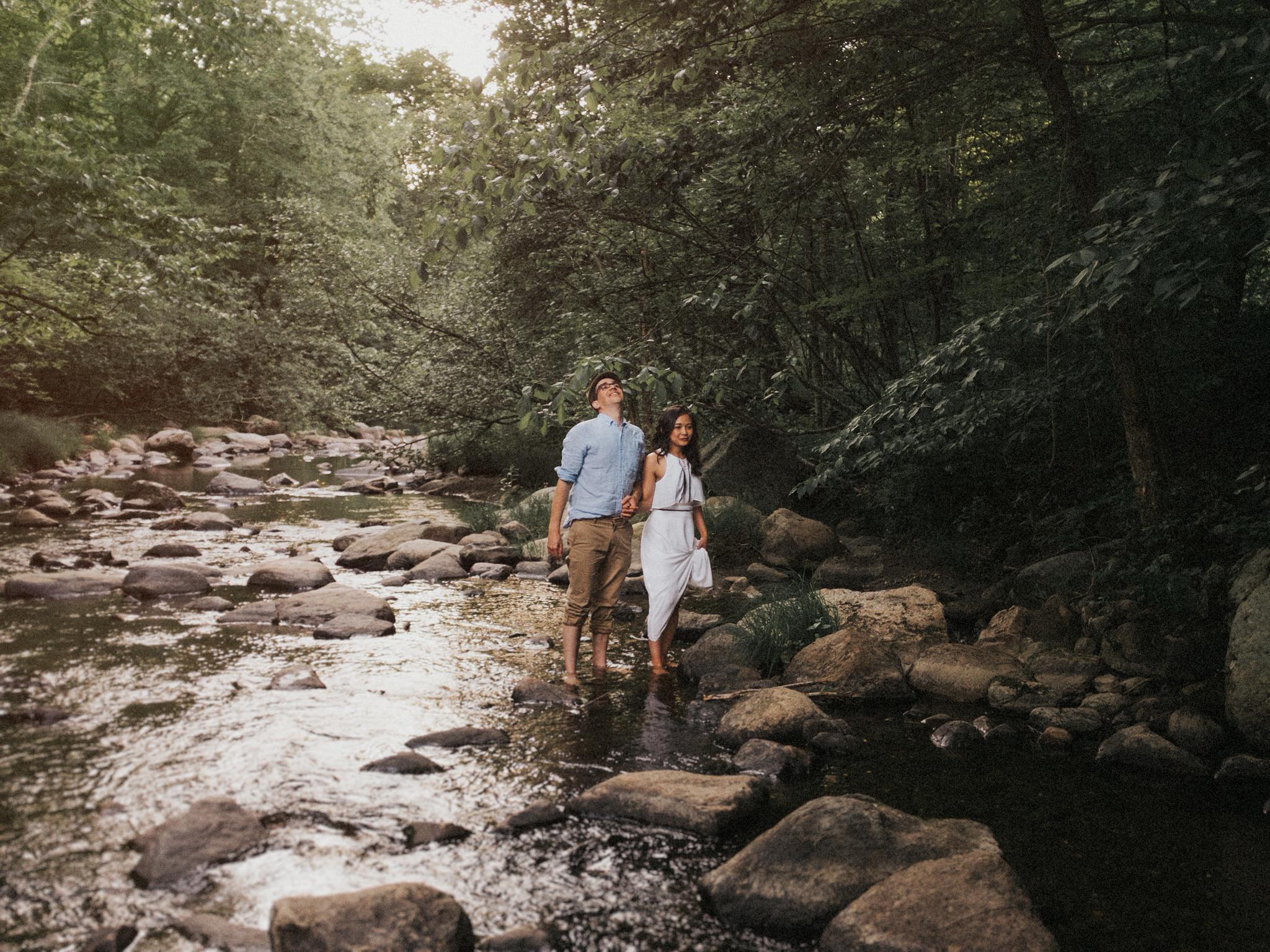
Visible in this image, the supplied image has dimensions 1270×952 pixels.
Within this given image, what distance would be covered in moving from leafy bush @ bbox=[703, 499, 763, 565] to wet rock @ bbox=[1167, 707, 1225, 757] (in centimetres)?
618

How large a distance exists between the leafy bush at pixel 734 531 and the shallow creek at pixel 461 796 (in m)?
4.07

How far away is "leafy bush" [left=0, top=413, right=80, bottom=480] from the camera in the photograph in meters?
20.6

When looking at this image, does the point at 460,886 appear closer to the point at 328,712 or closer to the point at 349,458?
the point at 328,712

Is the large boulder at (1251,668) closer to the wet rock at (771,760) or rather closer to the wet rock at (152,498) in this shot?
the wet rock at (771,760)

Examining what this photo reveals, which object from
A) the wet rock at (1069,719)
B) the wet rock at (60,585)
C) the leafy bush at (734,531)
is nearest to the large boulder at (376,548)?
the wet rock at (60,585)

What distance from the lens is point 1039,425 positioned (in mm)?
9234

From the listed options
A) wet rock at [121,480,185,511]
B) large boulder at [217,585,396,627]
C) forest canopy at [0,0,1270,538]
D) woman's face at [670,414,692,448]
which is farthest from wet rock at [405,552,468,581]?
wet rock at [121,480,185,511]

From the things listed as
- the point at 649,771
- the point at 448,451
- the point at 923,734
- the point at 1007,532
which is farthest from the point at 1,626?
the point at 448,451

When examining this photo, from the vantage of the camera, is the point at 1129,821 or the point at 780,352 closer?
the point at 1129,821

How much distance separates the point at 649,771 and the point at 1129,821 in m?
2.43

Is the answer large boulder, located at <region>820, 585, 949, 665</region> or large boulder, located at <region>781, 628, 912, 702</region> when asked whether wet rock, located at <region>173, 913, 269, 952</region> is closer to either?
large boulder, located at <region>781, 628, 912, 702</region>

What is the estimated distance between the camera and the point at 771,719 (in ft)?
19.8

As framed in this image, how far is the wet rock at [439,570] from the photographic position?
11445 millimetres

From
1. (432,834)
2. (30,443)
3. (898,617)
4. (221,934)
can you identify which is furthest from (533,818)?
(30,443)
